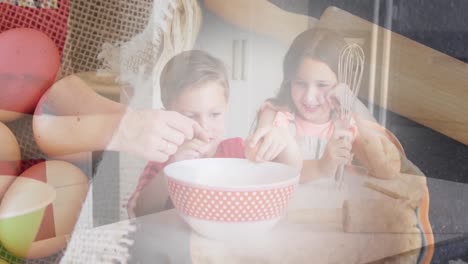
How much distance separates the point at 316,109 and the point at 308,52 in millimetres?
108

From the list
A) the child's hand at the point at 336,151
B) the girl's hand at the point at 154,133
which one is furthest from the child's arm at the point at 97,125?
the child's hand at the point at 336,151

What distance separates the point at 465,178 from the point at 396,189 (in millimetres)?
231

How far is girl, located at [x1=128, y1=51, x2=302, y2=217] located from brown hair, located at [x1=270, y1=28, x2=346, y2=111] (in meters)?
0.11

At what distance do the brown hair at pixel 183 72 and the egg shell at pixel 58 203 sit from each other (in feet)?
0.61

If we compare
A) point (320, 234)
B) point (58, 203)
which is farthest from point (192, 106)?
point (320, 234)

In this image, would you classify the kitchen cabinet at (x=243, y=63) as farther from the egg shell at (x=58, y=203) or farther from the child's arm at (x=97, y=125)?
the egg shell at (x=58, y=203)

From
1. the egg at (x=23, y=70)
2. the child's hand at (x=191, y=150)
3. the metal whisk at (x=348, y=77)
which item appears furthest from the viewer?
the metal whisk at (x=348, y=77)

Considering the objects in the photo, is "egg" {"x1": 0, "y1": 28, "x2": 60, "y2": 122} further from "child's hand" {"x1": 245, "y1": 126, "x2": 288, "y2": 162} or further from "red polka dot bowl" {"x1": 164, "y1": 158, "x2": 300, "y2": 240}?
"child's hand" {"x1": 245, "y1": 126, "x2": 288, "y2": 162}

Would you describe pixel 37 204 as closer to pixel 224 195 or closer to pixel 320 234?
pixel 224 195

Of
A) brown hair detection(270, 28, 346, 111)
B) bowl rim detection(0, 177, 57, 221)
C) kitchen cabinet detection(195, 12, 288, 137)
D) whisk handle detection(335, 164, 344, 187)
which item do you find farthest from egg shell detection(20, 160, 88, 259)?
whisk handle detection(335, 164, 344, 187)

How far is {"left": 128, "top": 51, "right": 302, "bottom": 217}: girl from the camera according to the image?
2.73 feet

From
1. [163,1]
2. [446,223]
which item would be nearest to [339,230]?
[446,223]

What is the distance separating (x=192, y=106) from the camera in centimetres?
84

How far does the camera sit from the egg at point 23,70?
747mm
